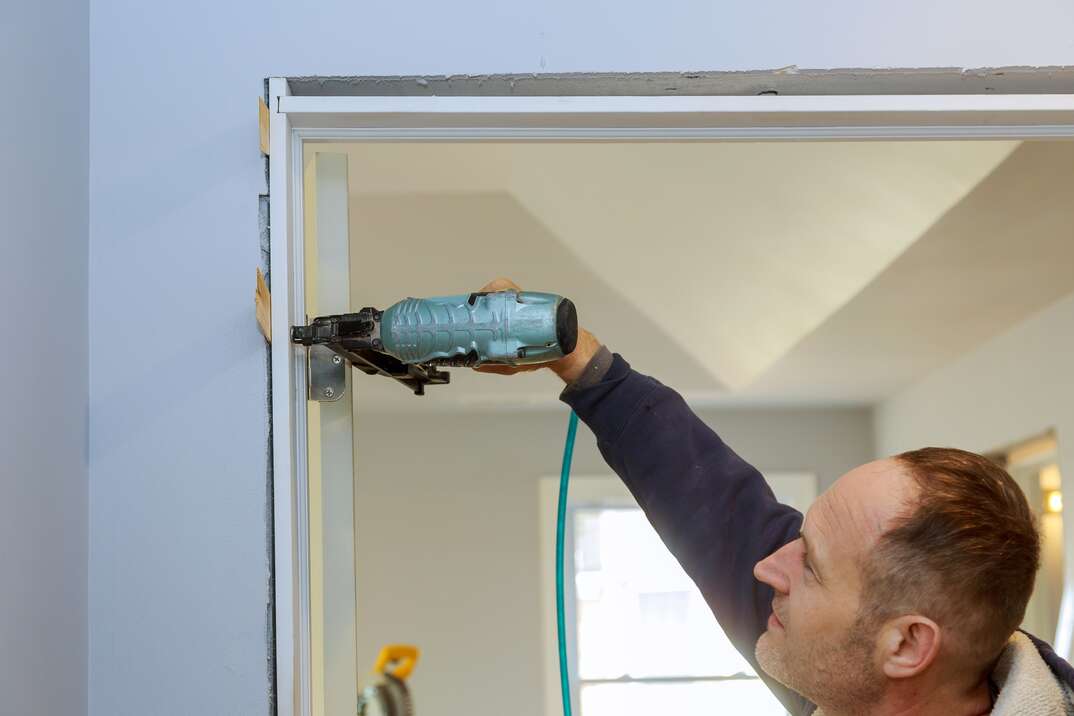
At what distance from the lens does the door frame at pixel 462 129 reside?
1270mm

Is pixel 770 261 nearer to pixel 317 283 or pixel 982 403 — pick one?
pixel 982 403

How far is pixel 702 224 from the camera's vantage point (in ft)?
11.2

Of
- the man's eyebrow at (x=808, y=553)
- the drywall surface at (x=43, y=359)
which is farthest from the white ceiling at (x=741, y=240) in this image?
the man's eyebrow at (x=808, y=553)

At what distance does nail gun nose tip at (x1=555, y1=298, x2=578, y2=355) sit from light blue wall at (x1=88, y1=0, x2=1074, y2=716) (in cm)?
30

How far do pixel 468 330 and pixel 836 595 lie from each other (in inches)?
17.0

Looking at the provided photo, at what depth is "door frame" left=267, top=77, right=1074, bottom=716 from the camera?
1270 mm

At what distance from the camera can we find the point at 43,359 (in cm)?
114

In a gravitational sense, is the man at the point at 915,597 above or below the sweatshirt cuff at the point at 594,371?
below

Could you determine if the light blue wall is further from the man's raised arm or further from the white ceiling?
the white ceiling

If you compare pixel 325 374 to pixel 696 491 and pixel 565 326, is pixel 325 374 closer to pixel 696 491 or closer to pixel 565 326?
pixel 565 326

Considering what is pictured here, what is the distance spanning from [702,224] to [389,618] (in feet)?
9.24

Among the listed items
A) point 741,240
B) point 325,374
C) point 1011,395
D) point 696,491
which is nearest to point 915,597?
point 696,491

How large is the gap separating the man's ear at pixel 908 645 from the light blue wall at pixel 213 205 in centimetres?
60

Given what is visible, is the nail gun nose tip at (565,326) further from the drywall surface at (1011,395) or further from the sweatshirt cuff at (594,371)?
the drywall surface at (1011,395)
